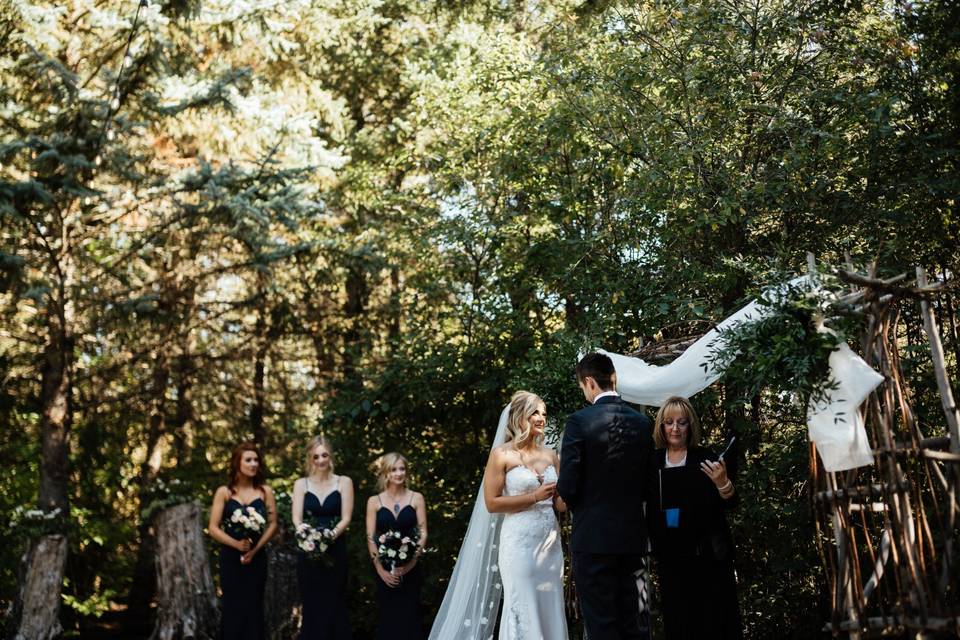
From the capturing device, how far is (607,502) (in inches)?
193

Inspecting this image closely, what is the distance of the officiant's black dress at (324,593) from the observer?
6.98 metres

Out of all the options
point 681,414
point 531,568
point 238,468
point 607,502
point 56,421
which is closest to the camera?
point 607,502

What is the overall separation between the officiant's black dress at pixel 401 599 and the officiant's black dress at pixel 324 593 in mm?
340

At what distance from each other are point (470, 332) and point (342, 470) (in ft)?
7.10

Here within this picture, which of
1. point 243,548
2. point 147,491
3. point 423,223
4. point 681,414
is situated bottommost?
point 243,548

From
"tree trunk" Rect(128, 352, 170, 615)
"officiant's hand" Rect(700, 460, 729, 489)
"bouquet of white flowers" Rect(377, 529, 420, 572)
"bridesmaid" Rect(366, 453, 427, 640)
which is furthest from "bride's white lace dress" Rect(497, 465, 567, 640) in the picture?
"tree trunk" Rect(128, 352, 170, 615)

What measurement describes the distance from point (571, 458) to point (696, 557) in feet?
3.16

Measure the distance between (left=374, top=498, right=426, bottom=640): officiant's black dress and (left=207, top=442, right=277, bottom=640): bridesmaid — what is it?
1.00 metres

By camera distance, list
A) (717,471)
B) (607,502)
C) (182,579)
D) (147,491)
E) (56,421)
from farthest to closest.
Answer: (147,491) → (56,421) → (182,579) → (717,471) → (607,502)

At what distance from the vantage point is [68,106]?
928cm

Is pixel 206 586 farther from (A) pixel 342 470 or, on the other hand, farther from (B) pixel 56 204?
(B) pixel 56 204

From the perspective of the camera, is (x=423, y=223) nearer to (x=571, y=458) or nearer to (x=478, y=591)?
(x=478, y=591)

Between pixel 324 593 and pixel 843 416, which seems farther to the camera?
pixel 324 593

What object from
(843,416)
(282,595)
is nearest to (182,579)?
(282,595)
